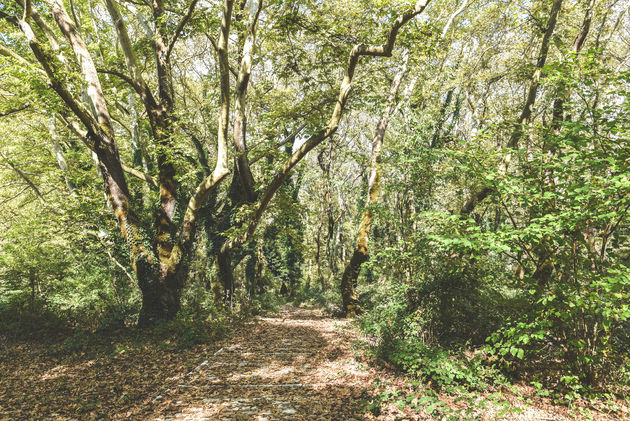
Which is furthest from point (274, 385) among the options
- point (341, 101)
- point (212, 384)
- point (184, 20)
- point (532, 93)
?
point (184, 20)

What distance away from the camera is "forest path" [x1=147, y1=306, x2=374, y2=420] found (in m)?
4.34

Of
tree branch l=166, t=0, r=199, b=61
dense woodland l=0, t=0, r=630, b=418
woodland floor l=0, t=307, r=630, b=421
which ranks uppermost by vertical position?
tree branch l=166, t=0, r=199, b=61

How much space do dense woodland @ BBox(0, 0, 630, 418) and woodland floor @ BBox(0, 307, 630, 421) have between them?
1.63ft

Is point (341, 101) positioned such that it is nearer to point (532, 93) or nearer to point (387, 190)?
point (387, 190)

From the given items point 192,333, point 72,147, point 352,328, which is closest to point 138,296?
point 192,333

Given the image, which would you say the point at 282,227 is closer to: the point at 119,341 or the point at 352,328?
the point at 352,328

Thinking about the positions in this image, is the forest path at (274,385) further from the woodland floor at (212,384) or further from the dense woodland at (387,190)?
the dense woodland at (387,190)

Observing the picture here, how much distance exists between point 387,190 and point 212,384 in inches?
218

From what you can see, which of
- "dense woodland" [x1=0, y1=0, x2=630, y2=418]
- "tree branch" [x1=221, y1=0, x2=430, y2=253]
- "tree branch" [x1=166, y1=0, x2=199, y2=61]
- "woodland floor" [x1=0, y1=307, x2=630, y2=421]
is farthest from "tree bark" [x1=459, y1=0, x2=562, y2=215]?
"tree branch" [x1=166, y1=0, x2=199, y2=61]

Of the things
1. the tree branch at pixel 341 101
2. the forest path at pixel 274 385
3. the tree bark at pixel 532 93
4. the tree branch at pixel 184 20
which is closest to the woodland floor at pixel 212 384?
the forest path at pixel 274 385

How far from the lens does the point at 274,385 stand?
531 cm

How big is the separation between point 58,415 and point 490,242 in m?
6.58

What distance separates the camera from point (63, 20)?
7.41 m

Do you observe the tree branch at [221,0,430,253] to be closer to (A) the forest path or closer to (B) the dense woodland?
(B) the dense woodland
